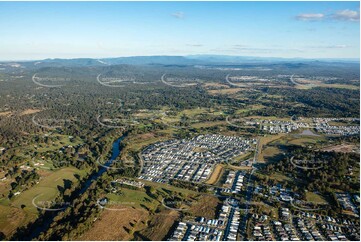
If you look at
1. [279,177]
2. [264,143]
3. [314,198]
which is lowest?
[314,198]

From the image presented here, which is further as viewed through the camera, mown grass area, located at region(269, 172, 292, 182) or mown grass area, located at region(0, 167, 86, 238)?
mown grass area, located at region(269, 172, 292, 182)

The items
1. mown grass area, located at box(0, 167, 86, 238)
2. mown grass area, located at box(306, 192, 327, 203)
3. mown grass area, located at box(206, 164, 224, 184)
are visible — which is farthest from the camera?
mown grass area, located at box(206, 164, 224, 184)

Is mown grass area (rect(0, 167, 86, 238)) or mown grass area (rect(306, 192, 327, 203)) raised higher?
mown grass area (rect(306, 192, 327, 203))

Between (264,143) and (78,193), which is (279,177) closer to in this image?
(264,143)

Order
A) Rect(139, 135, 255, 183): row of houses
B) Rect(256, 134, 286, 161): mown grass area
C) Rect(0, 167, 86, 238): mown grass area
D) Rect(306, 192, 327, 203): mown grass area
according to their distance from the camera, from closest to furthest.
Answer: Rect(0, 167, 86, 238): mown grass area, Rect(306, 192, 327, 203): mown grass area, Rect(139, 135, 255, 183): row of houses, Rect(256, 134, 286, 161): mown grass area

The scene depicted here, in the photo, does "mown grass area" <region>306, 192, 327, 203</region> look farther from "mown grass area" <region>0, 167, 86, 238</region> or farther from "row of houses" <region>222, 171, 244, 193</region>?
"mown grass area" <region>0, 167, 86, 238</region>

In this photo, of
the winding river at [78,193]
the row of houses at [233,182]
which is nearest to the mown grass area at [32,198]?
the winding river at [78,193]

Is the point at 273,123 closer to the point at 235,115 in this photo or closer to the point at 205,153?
the point at 235,115

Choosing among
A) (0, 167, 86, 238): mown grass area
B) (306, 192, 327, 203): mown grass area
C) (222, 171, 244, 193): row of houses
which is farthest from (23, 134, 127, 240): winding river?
(306, 192, 327, 203): mown grass area

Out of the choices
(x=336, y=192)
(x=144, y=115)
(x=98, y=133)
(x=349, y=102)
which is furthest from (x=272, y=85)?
(x=336, y=192)

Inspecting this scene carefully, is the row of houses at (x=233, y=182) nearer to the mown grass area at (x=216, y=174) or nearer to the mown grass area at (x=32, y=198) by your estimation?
the mown grass area at (x=216, y=174)

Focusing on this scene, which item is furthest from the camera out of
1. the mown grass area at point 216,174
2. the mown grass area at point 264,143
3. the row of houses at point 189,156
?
the mown grass area at point 264,143

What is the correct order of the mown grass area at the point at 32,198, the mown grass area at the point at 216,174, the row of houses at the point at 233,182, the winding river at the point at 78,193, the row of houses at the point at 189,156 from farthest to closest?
the row of houses at the point at 189,156
the mown grass area at the point at 216,174
the row of houses at the point at 233,182
the mown grass area at the point at 32,198
the winding river at the point at 78,193

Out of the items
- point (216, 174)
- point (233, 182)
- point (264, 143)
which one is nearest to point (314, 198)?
point (233, 182)
